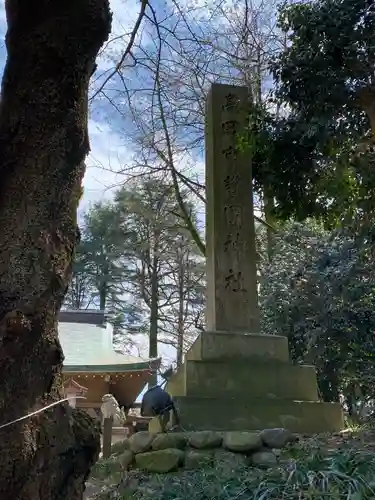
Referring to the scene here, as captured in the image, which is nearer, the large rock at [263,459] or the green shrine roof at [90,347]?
the large rock at [263,459]

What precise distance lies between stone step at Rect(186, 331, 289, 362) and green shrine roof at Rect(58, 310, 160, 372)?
509 cm

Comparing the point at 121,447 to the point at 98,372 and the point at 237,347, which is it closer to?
the point at 237,347

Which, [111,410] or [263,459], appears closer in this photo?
[263,459]

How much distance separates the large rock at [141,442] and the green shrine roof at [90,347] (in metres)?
5.61

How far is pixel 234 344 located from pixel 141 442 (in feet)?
4.51

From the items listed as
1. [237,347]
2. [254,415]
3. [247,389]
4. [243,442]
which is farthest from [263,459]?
[237,347]

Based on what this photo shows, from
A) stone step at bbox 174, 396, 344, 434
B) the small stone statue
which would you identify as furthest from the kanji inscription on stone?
the small stone statue

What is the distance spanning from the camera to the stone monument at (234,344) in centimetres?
461

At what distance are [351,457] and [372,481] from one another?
1.10ft

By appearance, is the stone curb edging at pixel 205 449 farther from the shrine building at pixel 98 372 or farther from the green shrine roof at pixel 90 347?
the green shrine roof at pixel 90 347

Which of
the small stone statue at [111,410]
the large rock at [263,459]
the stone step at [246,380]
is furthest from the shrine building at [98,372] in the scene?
the large rock at [263,459]

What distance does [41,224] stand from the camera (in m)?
1.53

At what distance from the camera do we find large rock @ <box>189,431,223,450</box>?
12.6ft

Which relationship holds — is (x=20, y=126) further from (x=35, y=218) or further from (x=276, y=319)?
(x=276, y=319)
